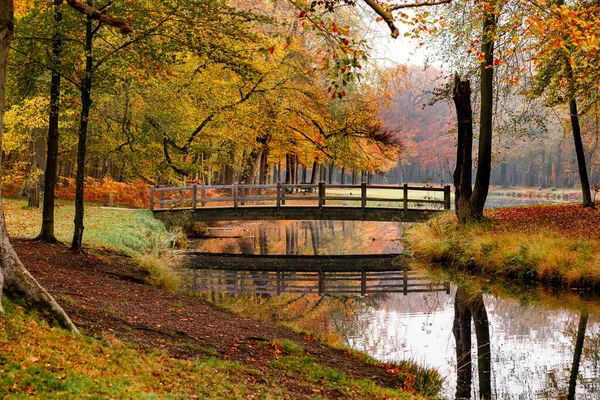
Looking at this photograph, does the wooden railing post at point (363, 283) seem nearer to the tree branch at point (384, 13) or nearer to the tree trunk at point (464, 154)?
the tree trunk at point (464, 154)

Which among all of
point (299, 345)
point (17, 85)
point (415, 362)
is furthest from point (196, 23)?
point (415, 362)

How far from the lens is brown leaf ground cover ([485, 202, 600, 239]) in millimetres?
17156

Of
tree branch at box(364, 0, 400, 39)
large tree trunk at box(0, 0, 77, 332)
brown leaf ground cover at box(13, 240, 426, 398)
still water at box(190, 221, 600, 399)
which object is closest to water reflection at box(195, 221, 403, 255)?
still water at box(190, 221, 600, 399)

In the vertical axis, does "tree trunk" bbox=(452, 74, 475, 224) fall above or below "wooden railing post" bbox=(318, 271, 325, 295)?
above

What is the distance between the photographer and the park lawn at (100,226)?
1536 cm

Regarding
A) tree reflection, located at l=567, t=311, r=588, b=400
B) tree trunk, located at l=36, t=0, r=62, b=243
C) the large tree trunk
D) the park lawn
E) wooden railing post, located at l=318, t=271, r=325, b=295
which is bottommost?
wooden railing post, located at l=318, t=271, r=325, b=295

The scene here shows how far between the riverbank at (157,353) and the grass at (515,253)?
737cm

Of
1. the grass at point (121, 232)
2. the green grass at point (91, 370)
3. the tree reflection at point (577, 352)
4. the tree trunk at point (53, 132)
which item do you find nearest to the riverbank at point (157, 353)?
the green grass at point (91, 370)

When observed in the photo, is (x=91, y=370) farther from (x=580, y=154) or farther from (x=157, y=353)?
(x=580, y=154)

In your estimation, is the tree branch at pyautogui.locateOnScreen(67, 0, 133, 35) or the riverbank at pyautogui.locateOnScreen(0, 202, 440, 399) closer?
the riverbank at pyautogui.locateOnScreen(0, 202, 440, 399)

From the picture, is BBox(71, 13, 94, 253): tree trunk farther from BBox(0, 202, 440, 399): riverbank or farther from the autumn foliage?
the autumn foliage

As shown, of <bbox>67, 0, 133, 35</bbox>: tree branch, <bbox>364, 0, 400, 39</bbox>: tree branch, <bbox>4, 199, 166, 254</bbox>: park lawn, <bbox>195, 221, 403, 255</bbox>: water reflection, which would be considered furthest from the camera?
<bbox>195, 221, 403, 255</bbox>: water reflection

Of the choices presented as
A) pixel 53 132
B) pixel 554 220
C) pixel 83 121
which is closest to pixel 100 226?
pixel 53 132

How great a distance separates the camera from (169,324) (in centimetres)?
818
